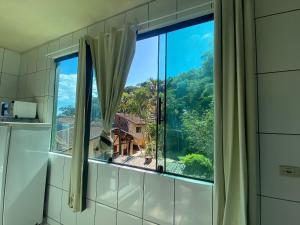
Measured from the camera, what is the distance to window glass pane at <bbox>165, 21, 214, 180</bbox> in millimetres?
1422

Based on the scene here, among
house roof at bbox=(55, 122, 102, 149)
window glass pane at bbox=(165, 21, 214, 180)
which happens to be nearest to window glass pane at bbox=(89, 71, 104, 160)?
house roof at bbox=(55, 122, 102, 149)

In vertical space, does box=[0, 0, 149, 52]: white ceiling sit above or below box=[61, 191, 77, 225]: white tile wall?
above

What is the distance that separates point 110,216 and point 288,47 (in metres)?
1.71

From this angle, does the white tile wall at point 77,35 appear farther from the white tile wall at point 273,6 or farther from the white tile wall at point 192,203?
the white tile wall at point 192,203

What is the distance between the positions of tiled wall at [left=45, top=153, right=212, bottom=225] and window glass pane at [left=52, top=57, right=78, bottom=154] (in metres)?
0.27

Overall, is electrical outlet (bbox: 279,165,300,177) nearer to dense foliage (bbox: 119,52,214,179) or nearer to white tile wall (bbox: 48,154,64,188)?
dense foliage (bbox: 119,52,214,179)

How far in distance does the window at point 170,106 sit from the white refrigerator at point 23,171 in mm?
708

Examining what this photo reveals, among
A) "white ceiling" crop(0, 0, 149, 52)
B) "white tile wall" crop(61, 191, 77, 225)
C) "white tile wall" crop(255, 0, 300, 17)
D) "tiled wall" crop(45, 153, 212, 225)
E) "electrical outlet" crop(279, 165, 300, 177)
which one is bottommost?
"white tile wall" crop(61, 191, 77, 225)

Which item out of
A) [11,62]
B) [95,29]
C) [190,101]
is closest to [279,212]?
[190,101]

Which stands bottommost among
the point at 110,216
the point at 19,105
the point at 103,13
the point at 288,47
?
the point at 110,216

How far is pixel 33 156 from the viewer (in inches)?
87.5

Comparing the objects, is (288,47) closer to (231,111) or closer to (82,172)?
(231,111)

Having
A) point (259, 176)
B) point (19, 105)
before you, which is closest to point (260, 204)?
point (259, 176)

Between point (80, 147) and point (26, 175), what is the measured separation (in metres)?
0.77
